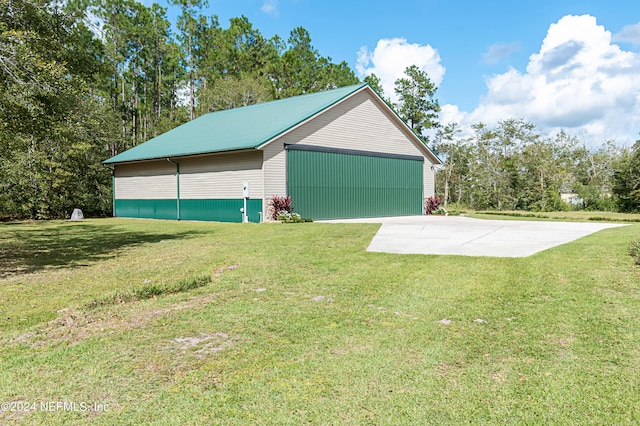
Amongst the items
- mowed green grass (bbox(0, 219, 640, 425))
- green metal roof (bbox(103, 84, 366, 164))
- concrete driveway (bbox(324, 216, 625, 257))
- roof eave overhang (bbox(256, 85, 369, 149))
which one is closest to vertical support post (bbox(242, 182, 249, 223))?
green metal roof (bbox(103, 84, 366, 164))

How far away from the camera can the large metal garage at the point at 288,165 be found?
20.0 meters

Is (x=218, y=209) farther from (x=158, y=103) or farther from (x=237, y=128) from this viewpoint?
(x=158, y=103)

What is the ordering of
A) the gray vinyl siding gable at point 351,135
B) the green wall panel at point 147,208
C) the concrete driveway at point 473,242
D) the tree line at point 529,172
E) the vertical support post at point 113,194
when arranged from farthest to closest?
the tree line at point 529,172, the vertical support post at point 113,194, the green wall panel at point 147,208, the gray vinyl siding gable at point 351,135, the concrete driveway at point 473,242

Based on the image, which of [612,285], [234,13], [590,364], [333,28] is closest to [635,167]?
[333,28]

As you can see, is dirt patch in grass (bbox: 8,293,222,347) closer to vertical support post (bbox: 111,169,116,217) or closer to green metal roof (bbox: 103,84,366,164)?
green metal roof (bbox: 103,84,366,164)

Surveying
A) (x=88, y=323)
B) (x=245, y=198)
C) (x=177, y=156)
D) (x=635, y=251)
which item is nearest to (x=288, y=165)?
(x=245, y=198)

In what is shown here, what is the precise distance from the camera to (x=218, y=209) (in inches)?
835

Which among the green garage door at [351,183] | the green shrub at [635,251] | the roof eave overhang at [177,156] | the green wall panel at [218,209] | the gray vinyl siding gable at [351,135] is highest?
the gray vinyl siding gable at [351,135]

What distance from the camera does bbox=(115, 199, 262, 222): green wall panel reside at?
66.1ft

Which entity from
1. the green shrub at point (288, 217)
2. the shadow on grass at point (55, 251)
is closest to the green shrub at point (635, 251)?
the shadow on grass at point (55, 251)

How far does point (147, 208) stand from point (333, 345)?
23589mm

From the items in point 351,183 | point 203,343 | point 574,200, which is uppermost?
point 351,183

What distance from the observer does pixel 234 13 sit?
163ft

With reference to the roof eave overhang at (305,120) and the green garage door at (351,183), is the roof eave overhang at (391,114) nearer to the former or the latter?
the roof eave overhang at (305,120)
